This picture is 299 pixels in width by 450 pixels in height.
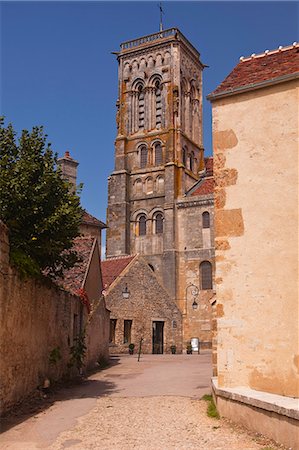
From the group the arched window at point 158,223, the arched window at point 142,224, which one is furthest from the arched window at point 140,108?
the arched window at point 158,223

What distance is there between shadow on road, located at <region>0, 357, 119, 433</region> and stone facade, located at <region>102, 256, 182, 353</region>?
1183 centimetres

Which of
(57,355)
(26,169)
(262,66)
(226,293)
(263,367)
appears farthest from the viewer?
(57,355)

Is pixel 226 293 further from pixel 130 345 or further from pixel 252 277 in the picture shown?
pixel 130 345

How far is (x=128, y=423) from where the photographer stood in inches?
346

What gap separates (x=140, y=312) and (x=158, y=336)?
3.43 meters

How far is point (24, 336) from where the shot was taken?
10.6 meters

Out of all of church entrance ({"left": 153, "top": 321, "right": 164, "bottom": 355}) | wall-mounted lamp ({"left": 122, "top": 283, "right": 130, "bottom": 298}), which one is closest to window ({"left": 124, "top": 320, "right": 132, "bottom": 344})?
wall-mounted lamp ({"left": 122, "top": 283, "right": 130, "bottom": 298})

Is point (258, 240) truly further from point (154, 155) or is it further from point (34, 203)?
point (154, 155)

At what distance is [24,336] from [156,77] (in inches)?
1607

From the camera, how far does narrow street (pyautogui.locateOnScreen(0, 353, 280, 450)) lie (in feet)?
24.1

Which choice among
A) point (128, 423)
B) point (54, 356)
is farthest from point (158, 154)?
point (128, 423)

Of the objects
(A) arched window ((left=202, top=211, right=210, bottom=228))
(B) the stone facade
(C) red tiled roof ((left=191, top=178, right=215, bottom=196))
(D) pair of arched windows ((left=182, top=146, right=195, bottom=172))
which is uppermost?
(D) pair of arched windows ((left=182, top=146, right=195, bottom=172))

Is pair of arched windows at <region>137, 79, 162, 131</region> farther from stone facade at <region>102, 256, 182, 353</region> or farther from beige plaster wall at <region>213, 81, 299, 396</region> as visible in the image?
beige plaster wall at <region>213, 81, 299, 396</region>

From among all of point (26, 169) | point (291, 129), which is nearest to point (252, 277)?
point (291, 129)
